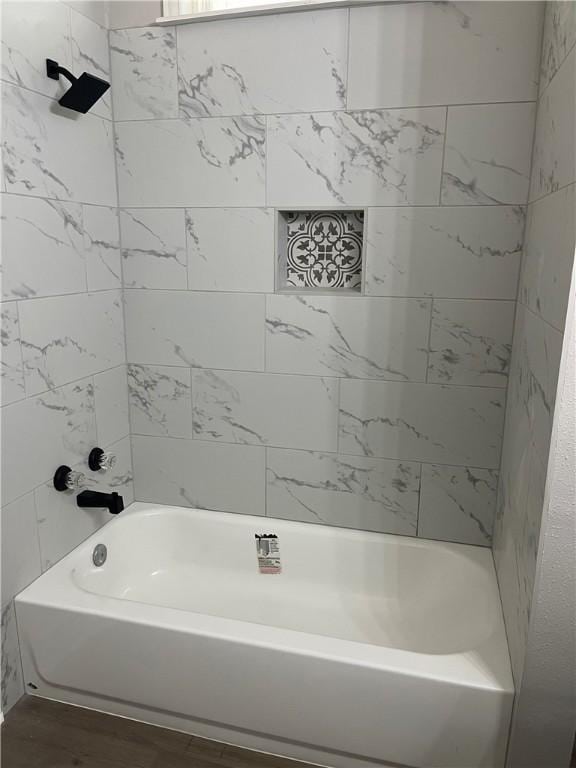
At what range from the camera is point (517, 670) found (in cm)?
145

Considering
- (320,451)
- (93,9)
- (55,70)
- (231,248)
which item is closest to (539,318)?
(320,451)

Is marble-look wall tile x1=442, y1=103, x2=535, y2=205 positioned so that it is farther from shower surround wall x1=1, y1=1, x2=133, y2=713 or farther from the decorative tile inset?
shower surround wall x1=1, y1=1, x2=133, y2=713

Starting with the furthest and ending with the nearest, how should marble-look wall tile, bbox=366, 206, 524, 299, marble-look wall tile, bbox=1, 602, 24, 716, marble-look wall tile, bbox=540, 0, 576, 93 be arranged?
1. marble-look wall tile, bbox=366, 206, 524, 299
2. marble-look wall tile, bbox=1, 602, 24, 716
3. marble-look wall tile, bbox=540, 0, 576, 93

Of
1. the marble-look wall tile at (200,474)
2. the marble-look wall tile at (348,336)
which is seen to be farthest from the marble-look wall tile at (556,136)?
the marble-look wall tile at (200,474)

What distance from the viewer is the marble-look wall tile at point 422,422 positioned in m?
2.00

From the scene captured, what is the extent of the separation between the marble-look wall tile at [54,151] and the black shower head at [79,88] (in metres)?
0.05

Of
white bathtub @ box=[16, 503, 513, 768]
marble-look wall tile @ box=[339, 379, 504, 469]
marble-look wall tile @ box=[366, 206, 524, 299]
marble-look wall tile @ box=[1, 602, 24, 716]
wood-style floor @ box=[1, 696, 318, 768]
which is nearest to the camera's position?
white bathtub @ box=[16, 503, 513, 768]

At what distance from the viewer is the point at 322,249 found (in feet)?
6.91

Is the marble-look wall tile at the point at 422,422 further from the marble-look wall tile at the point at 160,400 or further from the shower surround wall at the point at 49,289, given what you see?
the shower surround wall at the point at 49,289

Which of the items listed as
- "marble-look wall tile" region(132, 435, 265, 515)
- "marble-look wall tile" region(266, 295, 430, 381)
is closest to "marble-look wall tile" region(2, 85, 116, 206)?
"marble-look wall tile" region(266, 295, 430, 381)

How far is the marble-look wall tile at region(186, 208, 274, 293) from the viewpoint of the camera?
207cm

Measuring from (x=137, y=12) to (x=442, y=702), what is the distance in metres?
2.41

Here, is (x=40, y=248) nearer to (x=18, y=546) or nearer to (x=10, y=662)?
(x=18, y=546)

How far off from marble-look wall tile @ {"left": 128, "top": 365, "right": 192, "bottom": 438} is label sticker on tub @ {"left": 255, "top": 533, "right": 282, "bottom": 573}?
512 millimetres
